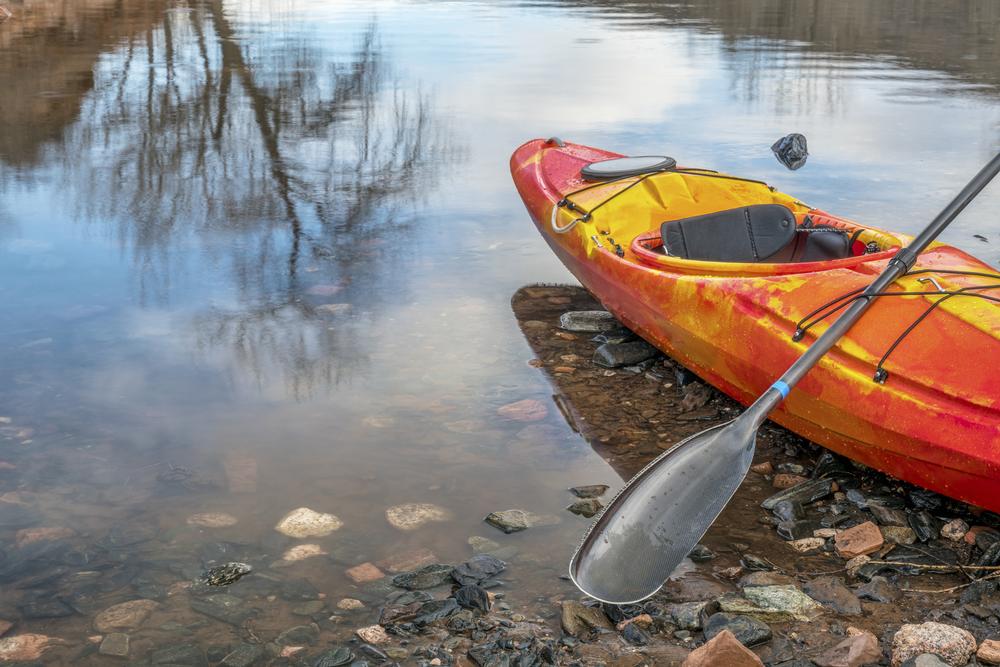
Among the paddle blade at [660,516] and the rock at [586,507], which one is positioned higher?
the paddle blade at [660,516]

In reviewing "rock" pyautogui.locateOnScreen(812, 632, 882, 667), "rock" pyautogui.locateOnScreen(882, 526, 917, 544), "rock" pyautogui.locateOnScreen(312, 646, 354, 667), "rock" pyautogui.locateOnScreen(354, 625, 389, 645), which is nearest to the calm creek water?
"rock" pyautogui.locateOnScreen(354, 625, 389, 645)

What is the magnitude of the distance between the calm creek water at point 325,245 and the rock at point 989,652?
1.42 m

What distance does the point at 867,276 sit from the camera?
463cm

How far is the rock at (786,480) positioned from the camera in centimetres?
451

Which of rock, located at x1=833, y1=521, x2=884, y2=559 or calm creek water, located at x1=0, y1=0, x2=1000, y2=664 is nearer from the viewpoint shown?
rock, located at x1=833, y1=521, x2=884, y2=559

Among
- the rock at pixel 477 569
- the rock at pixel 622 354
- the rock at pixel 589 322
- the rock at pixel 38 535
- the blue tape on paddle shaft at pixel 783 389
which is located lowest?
the rock at pixel 38 535

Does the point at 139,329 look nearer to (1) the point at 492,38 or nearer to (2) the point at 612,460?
(2) the point at 612,460

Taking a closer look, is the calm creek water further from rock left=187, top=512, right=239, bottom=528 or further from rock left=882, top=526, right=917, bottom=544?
rock left=882, top=526, right=917, bottom=544

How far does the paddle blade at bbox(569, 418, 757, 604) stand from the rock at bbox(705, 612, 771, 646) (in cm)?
24

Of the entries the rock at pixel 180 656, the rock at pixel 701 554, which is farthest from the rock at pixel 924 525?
the rock at pixel 180 656

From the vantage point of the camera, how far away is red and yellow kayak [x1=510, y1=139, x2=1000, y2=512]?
12.8 ft

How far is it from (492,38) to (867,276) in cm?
1475

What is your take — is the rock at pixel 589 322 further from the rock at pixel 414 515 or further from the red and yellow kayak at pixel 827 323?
the rock at pixel 414 515

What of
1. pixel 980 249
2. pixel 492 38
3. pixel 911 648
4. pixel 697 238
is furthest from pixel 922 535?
pixel 492 38
